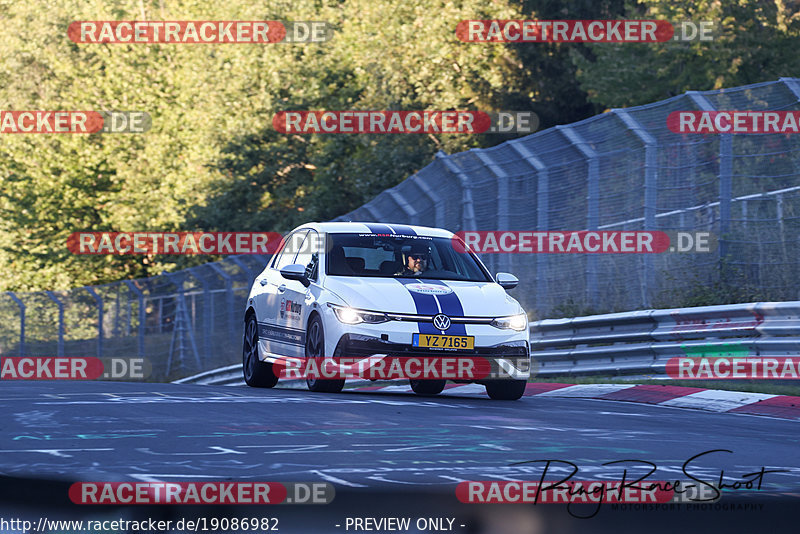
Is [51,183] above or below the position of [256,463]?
above

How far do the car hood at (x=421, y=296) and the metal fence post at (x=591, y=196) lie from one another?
4.18 meters

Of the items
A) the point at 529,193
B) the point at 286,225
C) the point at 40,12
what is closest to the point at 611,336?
the point at 529,193

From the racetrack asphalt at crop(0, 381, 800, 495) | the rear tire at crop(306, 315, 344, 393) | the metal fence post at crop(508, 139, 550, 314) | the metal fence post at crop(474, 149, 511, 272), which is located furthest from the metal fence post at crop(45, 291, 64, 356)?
the racetrack asphalt at crop(0, 381, 800, 495)

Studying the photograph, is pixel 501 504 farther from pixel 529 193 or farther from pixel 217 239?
pixel 217 239

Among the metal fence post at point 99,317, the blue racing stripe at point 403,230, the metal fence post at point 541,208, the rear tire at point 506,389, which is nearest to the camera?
the rear tire at point 506,389

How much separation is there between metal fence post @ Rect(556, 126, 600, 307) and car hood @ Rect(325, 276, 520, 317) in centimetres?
418

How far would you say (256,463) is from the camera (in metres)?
6.87

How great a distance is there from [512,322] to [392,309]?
3.71 feet

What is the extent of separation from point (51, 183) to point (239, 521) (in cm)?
4830

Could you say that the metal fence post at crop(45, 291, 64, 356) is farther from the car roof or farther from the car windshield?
the car windshield

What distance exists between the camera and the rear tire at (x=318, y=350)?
39.9 feet

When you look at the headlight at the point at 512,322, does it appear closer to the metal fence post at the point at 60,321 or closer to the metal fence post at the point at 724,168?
the metal fence post at the point at 724,168

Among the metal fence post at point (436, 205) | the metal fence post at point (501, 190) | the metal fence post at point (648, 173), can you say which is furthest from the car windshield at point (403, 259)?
the metal fence post at point (436, 205)

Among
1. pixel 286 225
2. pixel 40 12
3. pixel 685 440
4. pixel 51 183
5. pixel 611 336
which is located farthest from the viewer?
pixel 40 12
